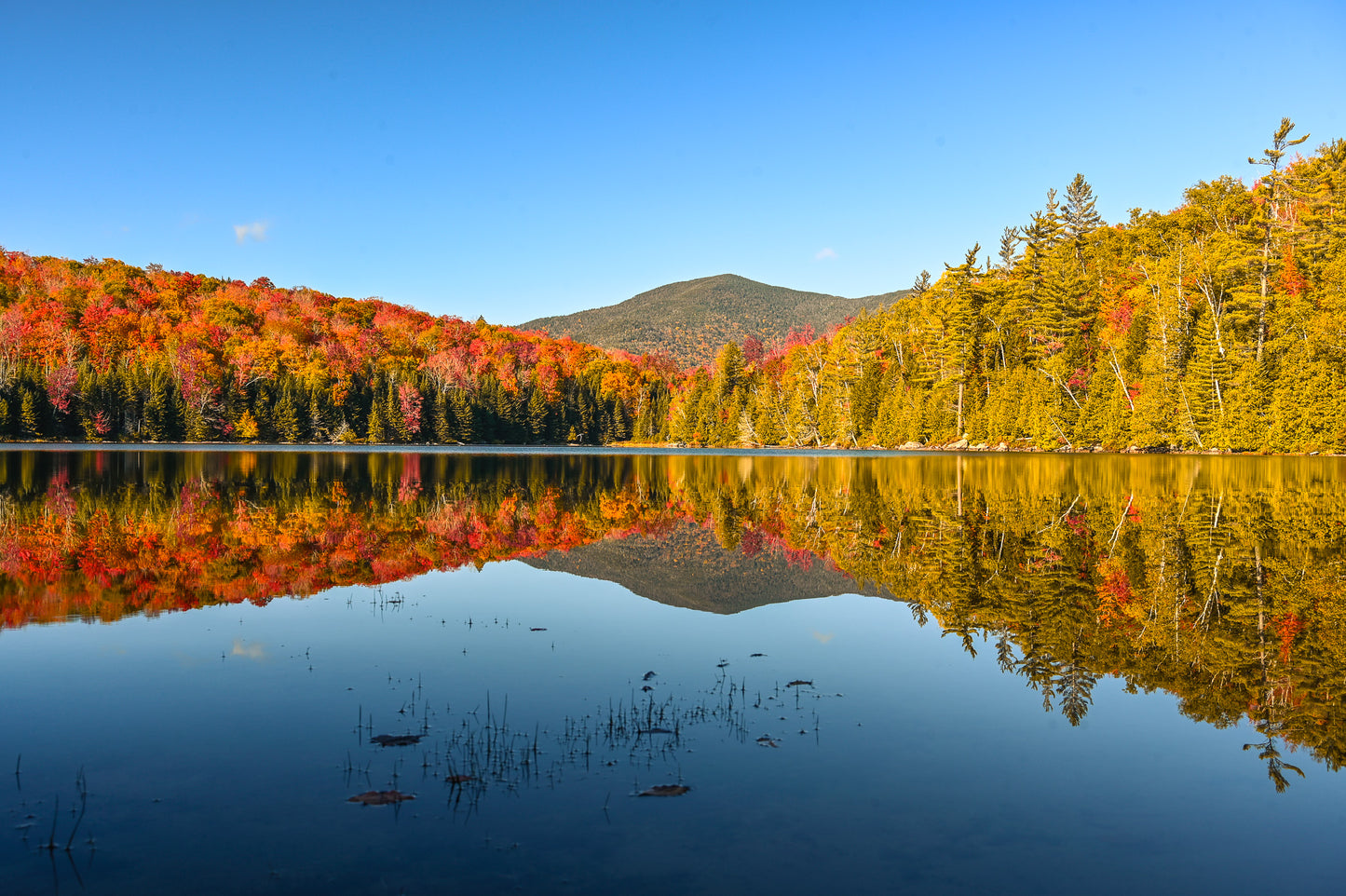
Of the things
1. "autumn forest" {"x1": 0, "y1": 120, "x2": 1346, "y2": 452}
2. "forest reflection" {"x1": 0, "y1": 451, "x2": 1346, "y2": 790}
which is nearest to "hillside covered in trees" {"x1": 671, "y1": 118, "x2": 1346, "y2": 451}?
"autumn forest" {"x1": 0, "y1": 120, "x2": 1346, "y2": 452}

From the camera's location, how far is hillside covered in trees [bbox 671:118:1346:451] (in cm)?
5588

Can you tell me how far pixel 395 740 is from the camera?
6.45 metres

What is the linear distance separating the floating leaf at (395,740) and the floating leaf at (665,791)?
1.88m

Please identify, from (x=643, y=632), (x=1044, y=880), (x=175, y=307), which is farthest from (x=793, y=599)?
(x=175, y=307)

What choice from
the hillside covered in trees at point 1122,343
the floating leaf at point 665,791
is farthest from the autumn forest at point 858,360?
the floating leaf at point 665,791

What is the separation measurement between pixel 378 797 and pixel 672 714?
8.34 feet

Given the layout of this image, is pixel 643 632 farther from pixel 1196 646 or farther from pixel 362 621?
pixel 1196 646

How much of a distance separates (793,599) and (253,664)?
6906mm

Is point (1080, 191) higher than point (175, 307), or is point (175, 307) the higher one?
point (1080, 191)

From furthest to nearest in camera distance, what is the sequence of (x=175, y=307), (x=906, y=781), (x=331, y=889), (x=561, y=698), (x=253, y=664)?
(x=175, y=307) < (x=253, y=664) < (x=561, y=698) < (x=906, y=781) < (x=331, y=889)

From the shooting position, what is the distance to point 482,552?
53.5 ft

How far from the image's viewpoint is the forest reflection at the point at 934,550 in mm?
8477

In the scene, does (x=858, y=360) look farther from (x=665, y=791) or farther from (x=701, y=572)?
(x=665, y=791)

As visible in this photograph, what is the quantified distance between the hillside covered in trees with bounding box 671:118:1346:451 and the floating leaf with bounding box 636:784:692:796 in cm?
6059
